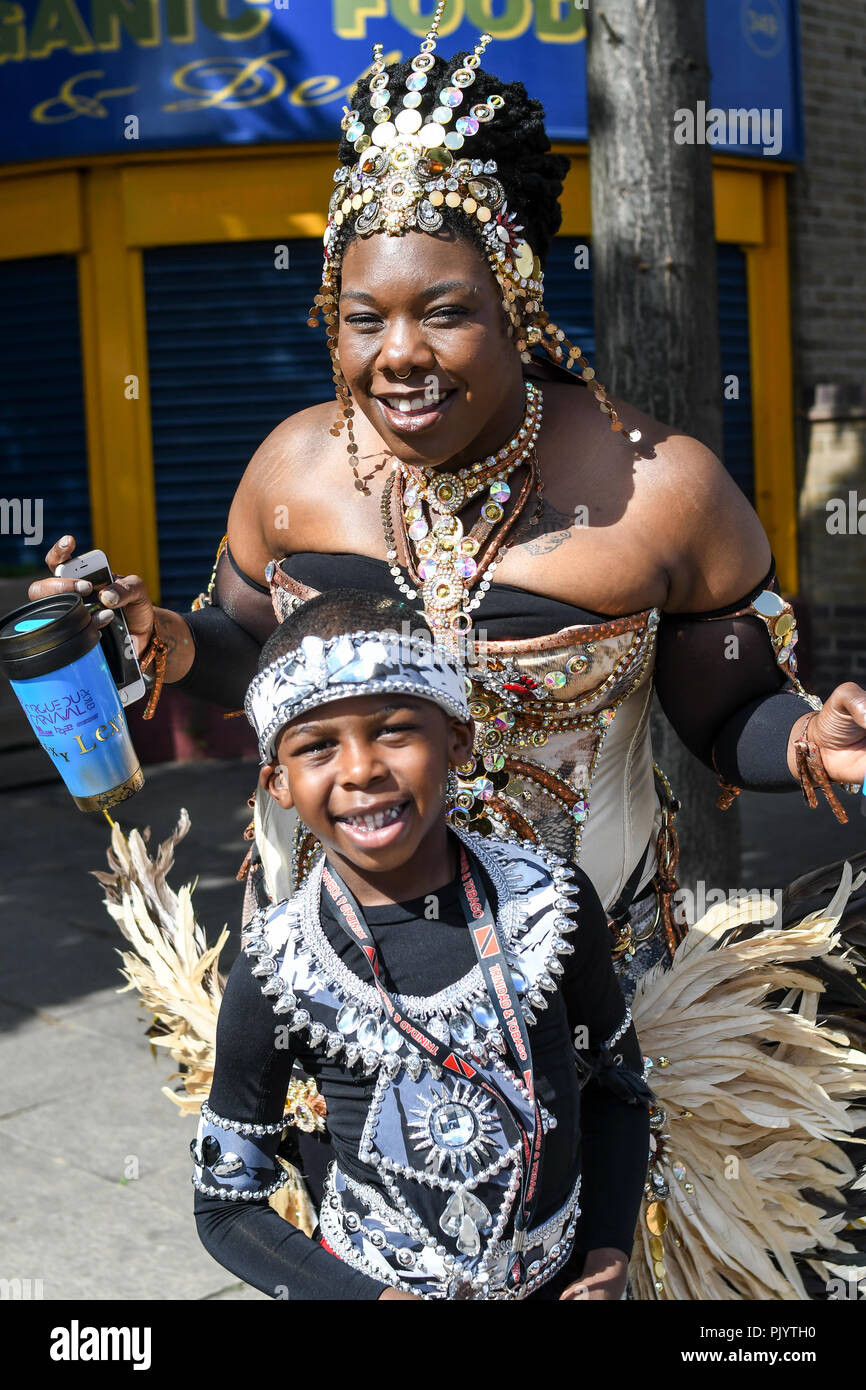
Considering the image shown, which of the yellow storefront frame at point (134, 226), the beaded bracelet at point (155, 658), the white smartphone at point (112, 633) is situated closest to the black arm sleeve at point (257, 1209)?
the white smartphone at point (112, 633)

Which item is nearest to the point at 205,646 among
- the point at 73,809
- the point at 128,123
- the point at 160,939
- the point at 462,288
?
the point at 160,939

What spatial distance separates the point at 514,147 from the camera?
86.8 inches

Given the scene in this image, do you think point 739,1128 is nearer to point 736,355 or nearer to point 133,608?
point 133,608

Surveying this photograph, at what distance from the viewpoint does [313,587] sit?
2348 millimetres

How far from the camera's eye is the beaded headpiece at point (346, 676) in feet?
5.54

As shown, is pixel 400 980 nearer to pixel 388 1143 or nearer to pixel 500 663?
pixel 388 1143

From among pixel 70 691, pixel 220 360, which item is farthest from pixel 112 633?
pixel 220 360

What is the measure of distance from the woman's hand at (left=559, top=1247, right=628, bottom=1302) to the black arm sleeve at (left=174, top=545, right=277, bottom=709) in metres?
1.18

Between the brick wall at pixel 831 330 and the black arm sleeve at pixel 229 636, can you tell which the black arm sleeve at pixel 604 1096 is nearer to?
the black arm sleeve at pixel 229 636

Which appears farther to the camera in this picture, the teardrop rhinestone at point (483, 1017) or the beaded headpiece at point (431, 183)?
the beaded headpiece at point (431, 183)

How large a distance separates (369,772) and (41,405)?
7512 millimetres

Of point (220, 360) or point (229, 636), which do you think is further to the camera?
point (220, 360)

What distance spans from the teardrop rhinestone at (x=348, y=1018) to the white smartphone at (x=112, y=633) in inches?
26.3

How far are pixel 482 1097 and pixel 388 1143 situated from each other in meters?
0.13
